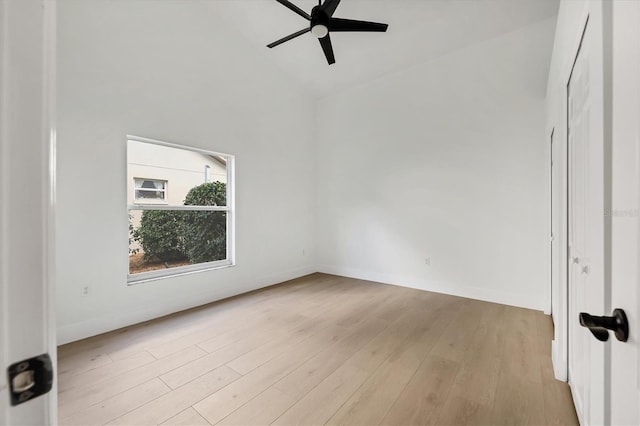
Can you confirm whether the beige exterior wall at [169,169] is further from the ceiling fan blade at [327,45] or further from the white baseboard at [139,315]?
the ceiling fan blade at [327,45]

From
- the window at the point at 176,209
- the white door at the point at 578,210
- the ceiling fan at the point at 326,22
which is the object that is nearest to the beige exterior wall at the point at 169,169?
the window at the point at 176,209

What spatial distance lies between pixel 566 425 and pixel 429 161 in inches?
130

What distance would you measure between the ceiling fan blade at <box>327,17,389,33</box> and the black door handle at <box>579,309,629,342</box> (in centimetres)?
284

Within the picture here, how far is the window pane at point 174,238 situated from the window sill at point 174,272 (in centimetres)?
5

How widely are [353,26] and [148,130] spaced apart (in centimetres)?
248

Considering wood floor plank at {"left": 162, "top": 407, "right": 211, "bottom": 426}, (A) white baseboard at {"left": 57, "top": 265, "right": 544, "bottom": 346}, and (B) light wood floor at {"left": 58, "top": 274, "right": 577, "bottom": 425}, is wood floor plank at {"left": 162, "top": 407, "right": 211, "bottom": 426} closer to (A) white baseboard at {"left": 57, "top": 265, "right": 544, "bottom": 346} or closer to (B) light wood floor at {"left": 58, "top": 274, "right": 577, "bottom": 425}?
(B) light wood floor at {"left": 58, "top": 274, "right": 577, "bottom": 425}

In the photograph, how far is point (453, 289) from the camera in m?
3.94

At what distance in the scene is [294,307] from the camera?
3473mm

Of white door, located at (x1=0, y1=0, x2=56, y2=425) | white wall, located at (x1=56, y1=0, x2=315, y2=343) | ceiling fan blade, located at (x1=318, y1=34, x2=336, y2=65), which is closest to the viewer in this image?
Result: white door, located at (x1=0, y1=0, x2=56, y2=425)

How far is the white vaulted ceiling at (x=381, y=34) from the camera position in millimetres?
3166

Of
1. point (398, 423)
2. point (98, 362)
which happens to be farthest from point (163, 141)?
A: point (398, 423)

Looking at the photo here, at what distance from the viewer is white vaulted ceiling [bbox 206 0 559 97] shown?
317 cm

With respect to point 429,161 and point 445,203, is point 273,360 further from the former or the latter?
point 429,161

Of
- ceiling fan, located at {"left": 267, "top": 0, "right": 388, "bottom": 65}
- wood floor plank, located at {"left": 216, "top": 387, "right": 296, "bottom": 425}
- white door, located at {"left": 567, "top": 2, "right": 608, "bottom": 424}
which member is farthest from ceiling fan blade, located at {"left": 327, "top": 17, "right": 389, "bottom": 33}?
wood floor plank, located at {"left": 216, "top": 387, "right": 296, "bottom": 425}
